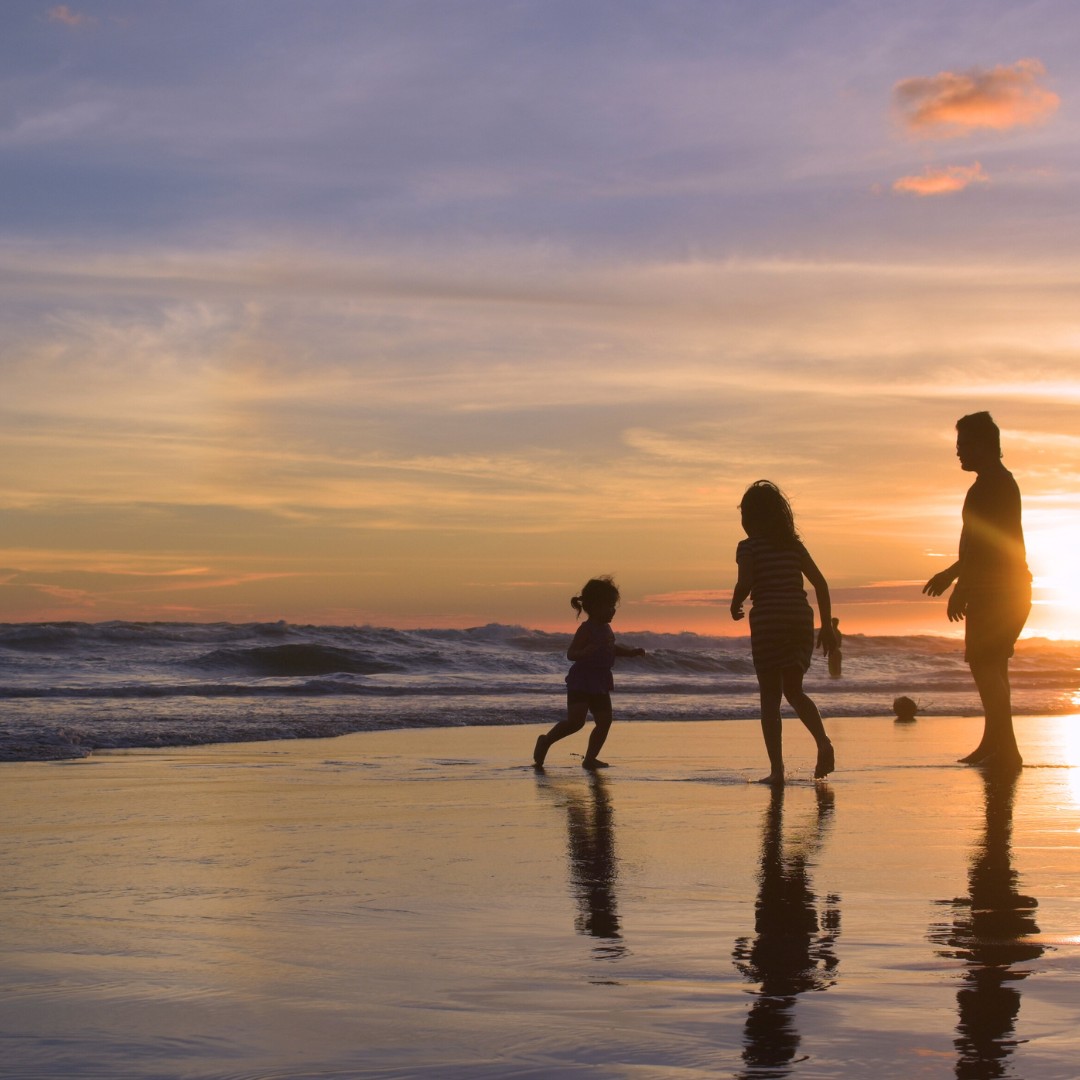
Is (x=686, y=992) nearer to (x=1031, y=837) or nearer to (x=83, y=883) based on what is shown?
(x=83, y=883)

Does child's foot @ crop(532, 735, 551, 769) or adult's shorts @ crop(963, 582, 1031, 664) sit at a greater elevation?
adult's shorts @ crop(963, 582, 1031, 664)

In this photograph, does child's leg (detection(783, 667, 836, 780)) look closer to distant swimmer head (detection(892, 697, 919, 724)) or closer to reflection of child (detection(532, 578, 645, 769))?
reflection of child (detection(532, 578, 645, 769))

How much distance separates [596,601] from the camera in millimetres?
9523

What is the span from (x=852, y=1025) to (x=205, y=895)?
2.19 m

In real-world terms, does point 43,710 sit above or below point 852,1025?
below

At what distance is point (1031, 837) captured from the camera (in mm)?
5066

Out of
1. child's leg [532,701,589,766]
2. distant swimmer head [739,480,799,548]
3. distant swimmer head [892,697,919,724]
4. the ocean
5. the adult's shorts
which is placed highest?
distant swimmer head [739,480,799,548]

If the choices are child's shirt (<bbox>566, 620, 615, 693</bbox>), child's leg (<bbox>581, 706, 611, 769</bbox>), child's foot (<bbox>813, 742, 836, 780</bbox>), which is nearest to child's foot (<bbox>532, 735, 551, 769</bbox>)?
child's leg (<bbox>581, 706, 611, 769</bbox>)

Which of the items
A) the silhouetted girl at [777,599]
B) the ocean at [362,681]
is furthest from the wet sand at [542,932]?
the ocean at [362,681]

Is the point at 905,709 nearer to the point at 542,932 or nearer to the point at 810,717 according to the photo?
the point at 810,717

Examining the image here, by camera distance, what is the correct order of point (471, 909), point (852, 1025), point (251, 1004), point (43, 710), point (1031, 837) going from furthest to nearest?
point (43, 710) < point (1031, 837) < point (471, 909) < point (251, 1004) < point (852, 1025)

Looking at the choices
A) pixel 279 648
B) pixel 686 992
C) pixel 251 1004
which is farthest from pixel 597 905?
pixel 279 648

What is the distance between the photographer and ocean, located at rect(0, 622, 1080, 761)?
12797 millimetres

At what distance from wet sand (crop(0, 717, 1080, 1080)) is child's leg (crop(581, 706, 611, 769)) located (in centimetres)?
165
